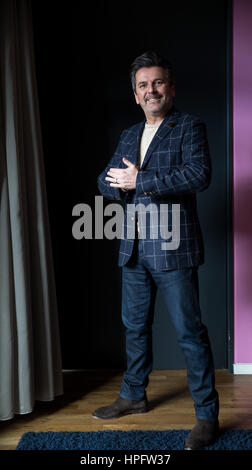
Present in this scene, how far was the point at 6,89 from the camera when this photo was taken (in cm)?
179

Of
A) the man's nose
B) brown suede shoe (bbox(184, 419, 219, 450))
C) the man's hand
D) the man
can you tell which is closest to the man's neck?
the man

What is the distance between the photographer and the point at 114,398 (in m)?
2.14

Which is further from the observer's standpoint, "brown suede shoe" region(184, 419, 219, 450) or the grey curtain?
the grey curtain

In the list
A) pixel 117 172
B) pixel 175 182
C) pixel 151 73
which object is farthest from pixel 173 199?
pixel 151 73

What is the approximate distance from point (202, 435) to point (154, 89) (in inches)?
54.6

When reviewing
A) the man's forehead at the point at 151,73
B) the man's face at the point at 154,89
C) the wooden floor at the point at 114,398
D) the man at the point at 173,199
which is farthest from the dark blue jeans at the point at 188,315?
the man's forehead at the point at 151,73

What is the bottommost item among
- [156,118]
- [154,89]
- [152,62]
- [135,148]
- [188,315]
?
[188,315]

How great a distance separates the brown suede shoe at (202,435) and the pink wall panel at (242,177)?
2.72 feet

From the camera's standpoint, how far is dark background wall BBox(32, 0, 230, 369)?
7.85 feet

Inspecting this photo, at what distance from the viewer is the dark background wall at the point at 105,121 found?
7.85 feet

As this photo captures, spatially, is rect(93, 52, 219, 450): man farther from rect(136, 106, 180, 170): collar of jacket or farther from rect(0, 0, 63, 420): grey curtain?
rect(0, 0, 63, 420): grey curtain

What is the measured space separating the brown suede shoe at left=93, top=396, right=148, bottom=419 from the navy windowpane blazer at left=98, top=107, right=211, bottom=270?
698 mm

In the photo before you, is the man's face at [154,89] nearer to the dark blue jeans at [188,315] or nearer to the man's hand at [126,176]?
the man's hand at [126,176]

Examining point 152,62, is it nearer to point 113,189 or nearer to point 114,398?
point 113,189
